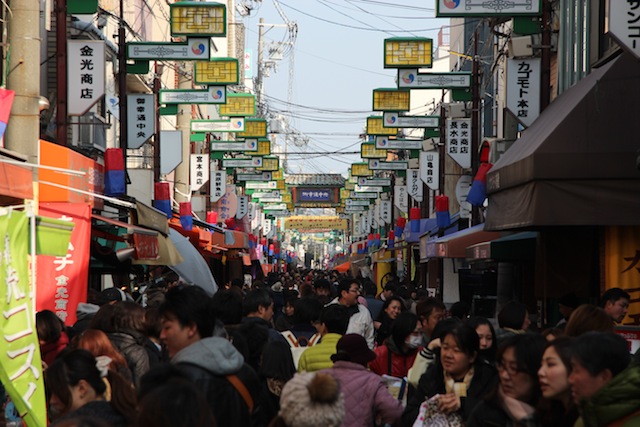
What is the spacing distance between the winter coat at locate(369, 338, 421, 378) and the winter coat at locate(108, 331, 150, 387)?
7.69 feet

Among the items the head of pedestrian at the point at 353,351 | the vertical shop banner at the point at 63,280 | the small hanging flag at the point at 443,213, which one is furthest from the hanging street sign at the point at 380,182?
the head of pedestrian at the point at 353,351

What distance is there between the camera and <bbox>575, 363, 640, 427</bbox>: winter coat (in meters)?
4.72

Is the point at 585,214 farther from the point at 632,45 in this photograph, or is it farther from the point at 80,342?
the point at 80,342

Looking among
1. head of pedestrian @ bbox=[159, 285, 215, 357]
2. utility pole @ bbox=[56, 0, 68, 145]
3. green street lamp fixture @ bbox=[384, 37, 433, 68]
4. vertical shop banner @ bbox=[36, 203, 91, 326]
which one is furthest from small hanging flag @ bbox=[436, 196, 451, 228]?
head of pedestrian @ bbox=[159, 285, 215, 357]

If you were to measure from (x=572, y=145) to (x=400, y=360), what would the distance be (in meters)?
3.85

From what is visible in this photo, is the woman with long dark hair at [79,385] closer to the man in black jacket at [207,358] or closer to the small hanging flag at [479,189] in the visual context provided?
the man in black jacket at [207,358]

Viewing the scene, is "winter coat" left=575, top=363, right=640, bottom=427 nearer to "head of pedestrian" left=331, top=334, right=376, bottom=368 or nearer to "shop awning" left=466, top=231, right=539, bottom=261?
"head of pedestrian" left=331, top=334, right=376, bottom=368

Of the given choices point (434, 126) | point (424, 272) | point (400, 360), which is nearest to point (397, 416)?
point (400, 360)

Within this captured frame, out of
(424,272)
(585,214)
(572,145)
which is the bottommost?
(424,272)

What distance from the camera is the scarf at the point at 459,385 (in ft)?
21.6

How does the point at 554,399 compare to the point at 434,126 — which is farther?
the point at 434,126

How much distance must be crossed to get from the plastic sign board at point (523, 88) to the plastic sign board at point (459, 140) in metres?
9.84

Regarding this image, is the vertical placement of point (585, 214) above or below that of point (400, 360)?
above

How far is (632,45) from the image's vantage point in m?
10.2
